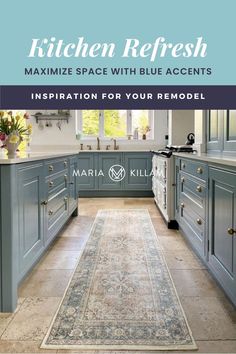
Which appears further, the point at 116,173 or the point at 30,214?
the point at 116,173

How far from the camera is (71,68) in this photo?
422cm

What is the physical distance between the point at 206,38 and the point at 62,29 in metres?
1.46

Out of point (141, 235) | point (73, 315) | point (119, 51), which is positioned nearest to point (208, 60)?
point (119, 51)

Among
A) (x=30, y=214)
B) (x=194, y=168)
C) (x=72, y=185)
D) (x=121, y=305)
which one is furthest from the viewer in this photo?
(x=72, y=185)

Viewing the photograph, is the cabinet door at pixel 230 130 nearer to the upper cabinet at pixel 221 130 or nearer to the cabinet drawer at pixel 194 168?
the upper cabinet at pixel 221 130

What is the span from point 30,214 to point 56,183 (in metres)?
0.94

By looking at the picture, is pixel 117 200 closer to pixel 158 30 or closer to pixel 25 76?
pixel 25 76

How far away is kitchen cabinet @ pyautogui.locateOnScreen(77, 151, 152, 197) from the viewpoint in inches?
251

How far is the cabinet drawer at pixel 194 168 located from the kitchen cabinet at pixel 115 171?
111 inches

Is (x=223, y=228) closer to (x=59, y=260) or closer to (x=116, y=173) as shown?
(x=59, y=260)

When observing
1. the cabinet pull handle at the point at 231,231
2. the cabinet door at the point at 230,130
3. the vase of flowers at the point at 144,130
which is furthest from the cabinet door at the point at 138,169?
the cabinet pull handle at the point at 231,231

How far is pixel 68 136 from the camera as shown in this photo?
273 inches

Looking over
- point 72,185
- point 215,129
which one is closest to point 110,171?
point 72,185

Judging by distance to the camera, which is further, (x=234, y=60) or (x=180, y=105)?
(x=180, y=105)
